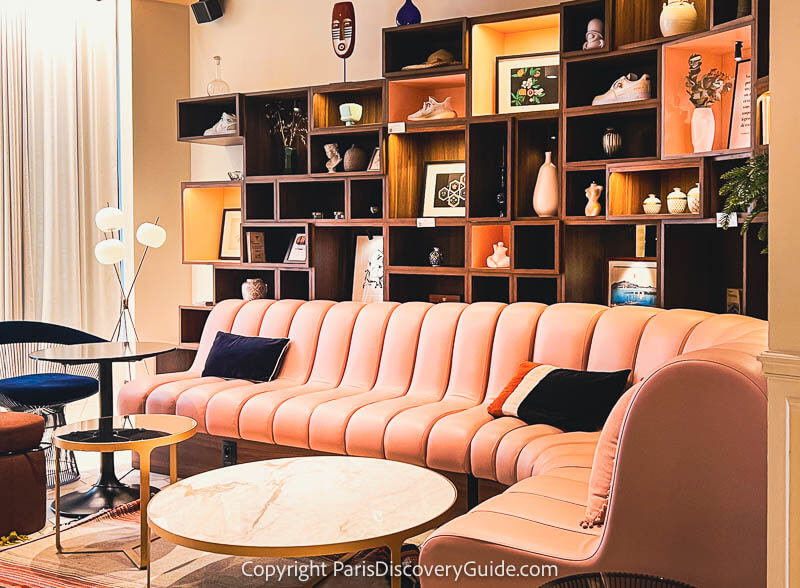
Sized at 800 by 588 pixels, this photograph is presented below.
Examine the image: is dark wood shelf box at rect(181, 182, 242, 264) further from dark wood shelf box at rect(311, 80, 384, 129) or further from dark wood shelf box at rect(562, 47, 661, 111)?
dark wood shelf box at rect(562, 47, 661, 111)

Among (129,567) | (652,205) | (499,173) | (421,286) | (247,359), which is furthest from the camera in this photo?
(421,286)

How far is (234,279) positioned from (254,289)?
24cm

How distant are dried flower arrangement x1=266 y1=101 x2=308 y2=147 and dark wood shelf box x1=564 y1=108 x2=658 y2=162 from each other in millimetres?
1931

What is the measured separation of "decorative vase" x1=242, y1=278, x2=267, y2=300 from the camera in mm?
5453

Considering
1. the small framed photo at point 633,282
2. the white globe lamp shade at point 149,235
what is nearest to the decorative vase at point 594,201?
the small framed photo at point 633,282

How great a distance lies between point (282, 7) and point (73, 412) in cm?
304

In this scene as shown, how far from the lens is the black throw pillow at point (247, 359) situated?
4.64 m

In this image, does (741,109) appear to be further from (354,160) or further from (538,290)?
(354,160)

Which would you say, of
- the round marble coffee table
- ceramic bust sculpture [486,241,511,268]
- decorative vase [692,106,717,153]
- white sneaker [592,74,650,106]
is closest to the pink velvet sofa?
the round marble coffee table

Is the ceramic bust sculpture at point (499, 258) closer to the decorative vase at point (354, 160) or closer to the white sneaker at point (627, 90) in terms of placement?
the white sneaker at point (627, 90)

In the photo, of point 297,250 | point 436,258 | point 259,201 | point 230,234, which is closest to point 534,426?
point 436,258

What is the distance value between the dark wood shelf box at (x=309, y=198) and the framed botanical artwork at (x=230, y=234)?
54 cm

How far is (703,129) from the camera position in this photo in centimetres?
379

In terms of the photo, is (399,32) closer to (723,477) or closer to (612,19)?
(612,19)
